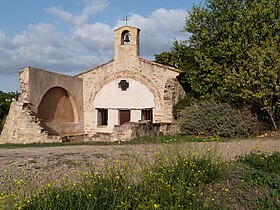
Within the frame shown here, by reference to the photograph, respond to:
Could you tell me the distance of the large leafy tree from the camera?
14.6m

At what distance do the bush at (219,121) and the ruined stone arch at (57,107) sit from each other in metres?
8.12

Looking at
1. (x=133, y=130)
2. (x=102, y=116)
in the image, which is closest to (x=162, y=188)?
(x=133, y=130)

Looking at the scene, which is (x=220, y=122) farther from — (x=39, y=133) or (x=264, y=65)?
(x=39, y=133)

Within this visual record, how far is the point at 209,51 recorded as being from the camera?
17469mm

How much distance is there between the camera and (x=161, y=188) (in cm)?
443

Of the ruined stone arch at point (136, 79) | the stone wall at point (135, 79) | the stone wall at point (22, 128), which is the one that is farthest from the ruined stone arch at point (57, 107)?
the ruined stone arch at point (136, 79)

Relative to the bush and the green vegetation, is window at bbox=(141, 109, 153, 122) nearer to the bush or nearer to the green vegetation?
the bush

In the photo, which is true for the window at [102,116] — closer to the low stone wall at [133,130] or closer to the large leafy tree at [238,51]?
the low stone wall at [133,130]

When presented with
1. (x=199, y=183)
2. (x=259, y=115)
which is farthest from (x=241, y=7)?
(x=199, y=183)

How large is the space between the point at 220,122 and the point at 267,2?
6.48m

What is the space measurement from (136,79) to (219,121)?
7.20m

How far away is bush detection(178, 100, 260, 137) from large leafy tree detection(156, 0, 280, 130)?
81 cm

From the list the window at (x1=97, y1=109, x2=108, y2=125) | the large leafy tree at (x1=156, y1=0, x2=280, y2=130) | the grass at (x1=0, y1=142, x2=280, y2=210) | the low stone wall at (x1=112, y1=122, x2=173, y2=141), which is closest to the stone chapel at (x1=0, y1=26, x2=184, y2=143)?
the window at (x1=97, y1=109, x2=108, y2=125)

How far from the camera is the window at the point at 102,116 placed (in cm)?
2170
